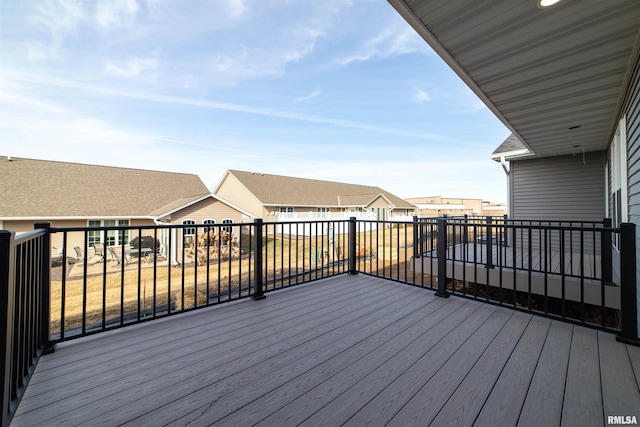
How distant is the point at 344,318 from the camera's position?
2428 millimetres

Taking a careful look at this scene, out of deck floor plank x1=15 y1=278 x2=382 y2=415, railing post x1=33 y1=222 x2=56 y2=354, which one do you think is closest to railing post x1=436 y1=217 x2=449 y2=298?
deck floor plank x1=15 y1=278 x2=382 y2=415

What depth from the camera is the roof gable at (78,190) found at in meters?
10.9

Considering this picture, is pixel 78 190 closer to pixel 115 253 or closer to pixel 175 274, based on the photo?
pixel 115 253

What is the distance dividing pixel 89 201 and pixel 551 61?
52.8ft

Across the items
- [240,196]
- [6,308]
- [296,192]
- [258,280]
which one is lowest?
[258,280]

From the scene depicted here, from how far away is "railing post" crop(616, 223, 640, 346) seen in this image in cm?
191

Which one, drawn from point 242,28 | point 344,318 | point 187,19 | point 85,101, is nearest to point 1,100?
point 85,101

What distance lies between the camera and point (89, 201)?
1201cm

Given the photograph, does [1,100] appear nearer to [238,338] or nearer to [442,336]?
[238,338]

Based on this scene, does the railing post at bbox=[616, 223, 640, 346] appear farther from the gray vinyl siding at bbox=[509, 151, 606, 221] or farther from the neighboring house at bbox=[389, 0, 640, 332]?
the gray vinyl siding at bbox=[509, 151, 606, 221]

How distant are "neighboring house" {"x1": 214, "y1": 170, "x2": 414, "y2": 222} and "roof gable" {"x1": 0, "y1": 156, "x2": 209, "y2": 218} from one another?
437cm

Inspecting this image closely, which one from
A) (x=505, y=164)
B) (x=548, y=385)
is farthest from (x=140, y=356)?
(x=505, y=164)

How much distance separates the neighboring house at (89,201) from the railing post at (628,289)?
1164 cm

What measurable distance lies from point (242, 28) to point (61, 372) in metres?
9.43
